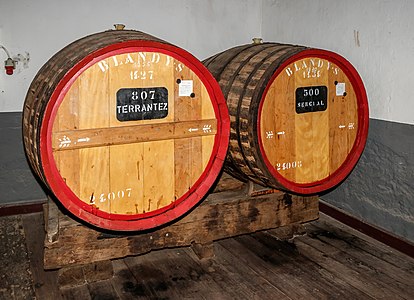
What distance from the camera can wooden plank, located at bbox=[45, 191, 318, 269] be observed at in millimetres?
2660

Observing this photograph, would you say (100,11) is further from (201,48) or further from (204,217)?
(204,217)

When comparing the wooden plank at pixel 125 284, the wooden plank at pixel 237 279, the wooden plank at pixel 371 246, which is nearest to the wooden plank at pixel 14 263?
the wooden plank at pixel 125 284

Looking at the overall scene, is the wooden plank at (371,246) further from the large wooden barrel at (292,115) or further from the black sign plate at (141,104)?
the black sign plate at (141,104)

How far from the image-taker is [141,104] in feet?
8.00

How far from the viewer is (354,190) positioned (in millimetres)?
3668

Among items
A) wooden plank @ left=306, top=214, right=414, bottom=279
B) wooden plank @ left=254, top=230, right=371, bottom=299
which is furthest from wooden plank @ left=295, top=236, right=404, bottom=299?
wooden plank @ left=306, top=214, right=414, bottom=279

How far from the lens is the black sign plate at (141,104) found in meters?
2.40

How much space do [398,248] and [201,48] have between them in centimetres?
236

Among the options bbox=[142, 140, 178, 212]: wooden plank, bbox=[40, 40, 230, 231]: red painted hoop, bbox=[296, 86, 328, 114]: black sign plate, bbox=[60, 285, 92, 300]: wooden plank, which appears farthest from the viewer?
bbox=[296, 86, 328, 114]: black sign plate

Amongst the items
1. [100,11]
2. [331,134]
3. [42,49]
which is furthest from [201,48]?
[331,134]

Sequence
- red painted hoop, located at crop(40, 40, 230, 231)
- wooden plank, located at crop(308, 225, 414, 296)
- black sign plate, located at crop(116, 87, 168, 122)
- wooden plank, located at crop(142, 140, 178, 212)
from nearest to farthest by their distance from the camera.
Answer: red painted hoop, located at crop(40, 40, 230, 231) < black sign plate, located at crop(116, 87, 168, 122) < wooden plank, located at crop(142, 140, 178, 212) < wooden plank, located at crop(308, 225, 414, 296)

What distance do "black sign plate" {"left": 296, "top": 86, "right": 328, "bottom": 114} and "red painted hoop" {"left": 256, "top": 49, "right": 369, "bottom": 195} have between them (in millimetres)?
195

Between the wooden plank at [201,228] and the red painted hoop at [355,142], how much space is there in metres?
0.26

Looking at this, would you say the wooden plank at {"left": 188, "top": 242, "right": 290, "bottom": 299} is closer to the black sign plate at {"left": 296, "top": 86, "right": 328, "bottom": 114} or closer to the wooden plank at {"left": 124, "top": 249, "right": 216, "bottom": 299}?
the wooden plank at {"left": 124, "top": 249, "right": 216, "bottom": 299}
